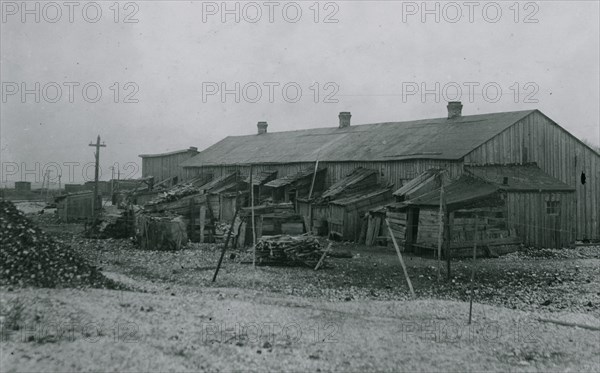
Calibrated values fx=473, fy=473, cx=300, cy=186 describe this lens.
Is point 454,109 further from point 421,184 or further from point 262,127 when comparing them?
point 262,127

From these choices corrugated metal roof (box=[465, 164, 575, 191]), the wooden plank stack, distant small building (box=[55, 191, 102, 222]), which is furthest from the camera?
distant small building (box=[55, 191, 102, 222])

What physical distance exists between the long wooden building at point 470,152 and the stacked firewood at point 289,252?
9.73 m

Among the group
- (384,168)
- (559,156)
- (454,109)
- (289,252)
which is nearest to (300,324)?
(289,252)

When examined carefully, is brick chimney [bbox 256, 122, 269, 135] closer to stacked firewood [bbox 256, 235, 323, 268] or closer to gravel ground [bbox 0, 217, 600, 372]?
stacked firewood [bbox 256, 235, 323, 268]

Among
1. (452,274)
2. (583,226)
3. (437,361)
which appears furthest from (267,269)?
(583,226)

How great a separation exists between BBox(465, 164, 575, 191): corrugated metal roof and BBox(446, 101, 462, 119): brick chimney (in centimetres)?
712

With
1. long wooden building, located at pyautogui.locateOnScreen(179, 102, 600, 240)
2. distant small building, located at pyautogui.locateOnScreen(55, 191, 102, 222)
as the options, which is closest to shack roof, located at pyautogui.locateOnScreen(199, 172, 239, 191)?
long wooden building, located at pyautogui.locateOnScreen(179, 102, 600, 240)

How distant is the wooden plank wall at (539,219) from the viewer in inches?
834

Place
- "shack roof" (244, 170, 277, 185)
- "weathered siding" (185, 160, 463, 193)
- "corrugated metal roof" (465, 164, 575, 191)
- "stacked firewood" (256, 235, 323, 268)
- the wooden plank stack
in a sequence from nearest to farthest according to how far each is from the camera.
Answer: "stacked firewood" (256, 235, 323, 268), the wooden plank stack, "corrugated metal roof" (465, 164, 575, 191), "weathered siding" (185, 160, 463, 193), "shack roof" (244, 170, 277, 185)

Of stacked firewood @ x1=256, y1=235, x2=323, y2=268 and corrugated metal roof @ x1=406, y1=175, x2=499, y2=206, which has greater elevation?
corrugated metal roof @ x1=406, y1=175, x2=499, y2=206

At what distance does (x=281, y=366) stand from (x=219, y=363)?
0.93m

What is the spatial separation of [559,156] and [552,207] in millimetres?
4934

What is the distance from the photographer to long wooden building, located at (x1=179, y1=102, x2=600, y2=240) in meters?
23.3

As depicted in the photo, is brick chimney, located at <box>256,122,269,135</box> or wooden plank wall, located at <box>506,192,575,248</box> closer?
wooden plank wall, located at <box>506,192,575,248</box>
